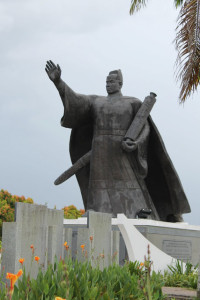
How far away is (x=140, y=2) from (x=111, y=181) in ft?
17.0

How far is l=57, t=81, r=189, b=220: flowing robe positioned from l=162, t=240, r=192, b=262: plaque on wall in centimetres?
69

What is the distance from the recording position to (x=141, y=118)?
10.8m

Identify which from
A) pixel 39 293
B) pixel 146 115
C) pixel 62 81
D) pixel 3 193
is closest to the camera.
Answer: pixel 39 293

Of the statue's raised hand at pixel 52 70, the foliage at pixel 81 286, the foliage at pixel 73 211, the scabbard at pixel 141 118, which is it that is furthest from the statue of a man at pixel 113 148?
the foliage at pixel 73 211

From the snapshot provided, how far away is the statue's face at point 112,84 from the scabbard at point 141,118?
67 cm

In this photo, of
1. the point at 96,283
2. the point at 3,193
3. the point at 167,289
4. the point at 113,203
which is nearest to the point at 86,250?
the point at 167,289

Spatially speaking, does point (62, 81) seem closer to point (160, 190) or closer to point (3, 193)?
point (160, 190)

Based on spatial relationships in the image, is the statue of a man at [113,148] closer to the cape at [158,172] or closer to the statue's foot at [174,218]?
the cape at [158,172]

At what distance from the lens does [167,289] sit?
6645mm

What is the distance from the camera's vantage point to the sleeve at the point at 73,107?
10297 mm

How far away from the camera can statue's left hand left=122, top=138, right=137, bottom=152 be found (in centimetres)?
1045

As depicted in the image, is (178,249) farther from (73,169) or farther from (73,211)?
(73,211)

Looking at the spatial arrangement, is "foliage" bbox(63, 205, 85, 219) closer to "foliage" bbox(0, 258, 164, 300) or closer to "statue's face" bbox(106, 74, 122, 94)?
"statue's face" bbox(106, 74, 122, 94)

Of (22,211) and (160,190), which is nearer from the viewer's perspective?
(22,211)
